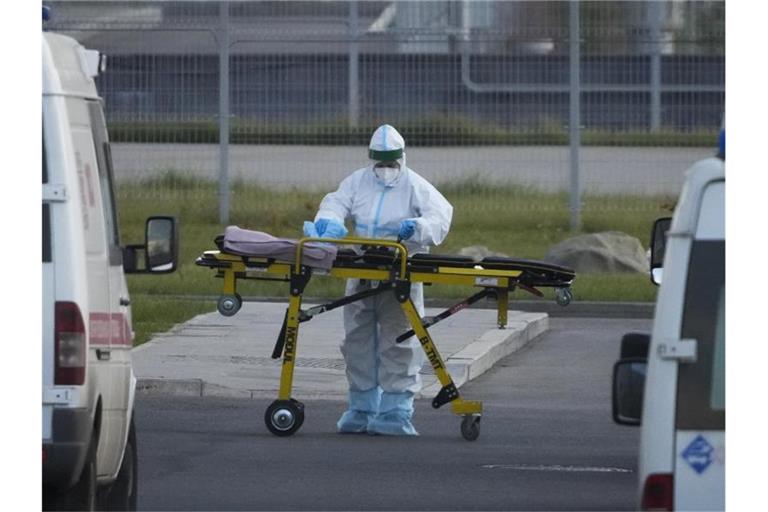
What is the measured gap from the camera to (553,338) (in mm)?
16953

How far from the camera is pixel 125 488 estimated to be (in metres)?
8.25

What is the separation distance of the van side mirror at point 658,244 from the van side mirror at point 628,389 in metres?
4.28

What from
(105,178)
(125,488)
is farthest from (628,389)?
(125,488)

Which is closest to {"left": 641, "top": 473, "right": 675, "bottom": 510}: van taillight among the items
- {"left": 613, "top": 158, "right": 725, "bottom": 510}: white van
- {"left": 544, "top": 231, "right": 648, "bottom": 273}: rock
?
{"left": 613, "top": 158, "right": 725, "bottom": 510}: white van

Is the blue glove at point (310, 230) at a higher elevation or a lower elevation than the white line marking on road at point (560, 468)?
higher

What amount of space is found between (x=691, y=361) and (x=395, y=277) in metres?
6.01

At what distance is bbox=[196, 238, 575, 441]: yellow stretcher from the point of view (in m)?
11.2

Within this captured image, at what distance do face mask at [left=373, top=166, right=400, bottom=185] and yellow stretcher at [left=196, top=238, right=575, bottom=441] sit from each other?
686mm

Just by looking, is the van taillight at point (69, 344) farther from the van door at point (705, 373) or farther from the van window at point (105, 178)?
the van door at point (705, 373)

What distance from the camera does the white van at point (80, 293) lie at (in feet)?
21.2

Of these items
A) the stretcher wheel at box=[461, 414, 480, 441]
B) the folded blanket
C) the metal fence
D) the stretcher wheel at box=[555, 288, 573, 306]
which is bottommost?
the stretcher wheel at box=[461, 414, 480, 441]

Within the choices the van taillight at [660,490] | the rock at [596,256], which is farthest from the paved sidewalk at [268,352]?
the van taillight at [660,490]

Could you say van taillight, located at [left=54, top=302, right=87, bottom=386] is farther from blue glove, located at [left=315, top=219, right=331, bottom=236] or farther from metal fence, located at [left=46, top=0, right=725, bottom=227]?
metal fence, located at [left=46, top=0, right=725, bottom=227]
